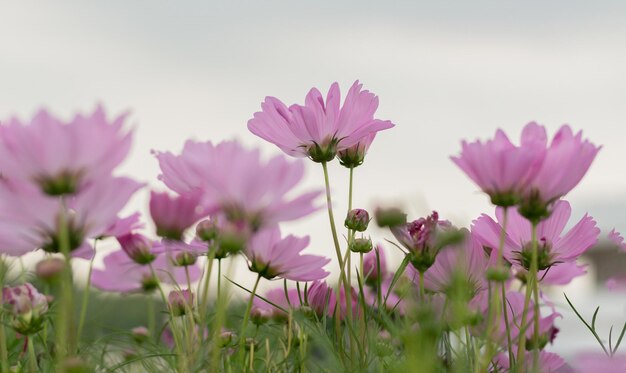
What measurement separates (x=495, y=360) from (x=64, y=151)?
0.61 meters

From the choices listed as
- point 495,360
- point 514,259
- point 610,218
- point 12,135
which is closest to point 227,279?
point 12,135

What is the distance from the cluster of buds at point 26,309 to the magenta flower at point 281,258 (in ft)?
0.67

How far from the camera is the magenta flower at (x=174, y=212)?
67cm

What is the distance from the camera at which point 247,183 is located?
61 cm

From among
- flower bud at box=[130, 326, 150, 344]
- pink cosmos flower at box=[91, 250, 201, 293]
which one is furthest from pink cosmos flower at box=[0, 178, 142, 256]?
flower bud at box=[130, 326, 150, 344]

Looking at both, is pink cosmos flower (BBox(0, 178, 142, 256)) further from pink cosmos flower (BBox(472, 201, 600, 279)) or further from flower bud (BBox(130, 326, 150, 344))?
flower bud (BBox(130, 326, 150, 344))

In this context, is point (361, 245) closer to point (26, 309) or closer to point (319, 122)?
point (319, 122)

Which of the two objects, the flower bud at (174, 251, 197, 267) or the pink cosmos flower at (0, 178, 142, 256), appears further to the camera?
the flower bud at (174, 251, 197, 267)

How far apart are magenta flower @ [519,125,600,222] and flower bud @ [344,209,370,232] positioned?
0.25 metres

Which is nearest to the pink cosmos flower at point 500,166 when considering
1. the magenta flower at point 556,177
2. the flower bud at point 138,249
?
the magenta flower at point 556,177

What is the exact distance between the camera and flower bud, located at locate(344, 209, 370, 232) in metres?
0.94

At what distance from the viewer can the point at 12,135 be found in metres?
0.61

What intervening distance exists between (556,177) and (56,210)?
391mm

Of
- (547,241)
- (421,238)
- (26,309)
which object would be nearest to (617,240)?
(547,241)
